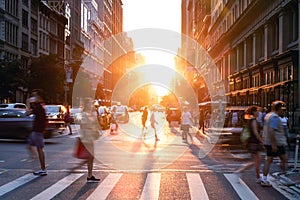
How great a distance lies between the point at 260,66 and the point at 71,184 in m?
32.6

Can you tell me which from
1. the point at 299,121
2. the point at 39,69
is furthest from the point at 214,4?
the point at 299,121

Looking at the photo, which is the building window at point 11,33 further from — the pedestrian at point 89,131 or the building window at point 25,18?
the pedestrian at point 89,131

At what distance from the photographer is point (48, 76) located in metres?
58.9

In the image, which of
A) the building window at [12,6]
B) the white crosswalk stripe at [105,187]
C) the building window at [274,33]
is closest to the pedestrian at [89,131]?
the white crosswalk stripe at [105,187]

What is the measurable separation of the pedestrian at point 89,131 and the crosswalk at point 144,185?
0.37m

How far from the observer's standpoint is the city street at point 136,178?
1055cm

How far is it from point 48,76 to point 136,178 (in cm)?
4763

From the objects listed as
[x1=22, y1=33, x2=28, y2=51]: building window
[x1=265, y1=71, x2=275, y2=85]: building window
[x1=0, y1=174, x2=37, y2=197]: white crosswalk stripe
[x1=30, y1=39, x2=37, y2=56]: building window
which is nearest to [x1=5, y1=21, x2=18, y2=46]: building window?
[x1=22, y1=33, x2=28, y2=51]: building window

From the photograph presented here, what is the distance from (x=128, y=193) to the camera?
10.6 metres

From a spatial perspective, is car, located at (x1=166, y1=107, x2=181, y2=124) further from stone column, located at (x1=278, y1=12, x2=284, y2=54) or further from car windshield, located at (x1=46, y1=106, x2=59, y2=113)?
stone column, located at (x1=278, y1=12, x2=284, y2=54)

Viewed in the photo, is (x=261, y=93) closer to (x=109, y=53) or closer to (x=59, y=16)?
(x=59, y=16)

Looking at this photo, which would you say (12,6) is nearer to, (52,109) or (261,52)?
(52,109)

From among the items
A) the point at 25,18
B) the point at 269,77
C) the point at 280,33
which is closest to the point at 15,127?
the point at 280,33

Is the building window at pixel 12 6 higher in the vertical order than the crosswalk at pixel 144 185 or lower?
higher
